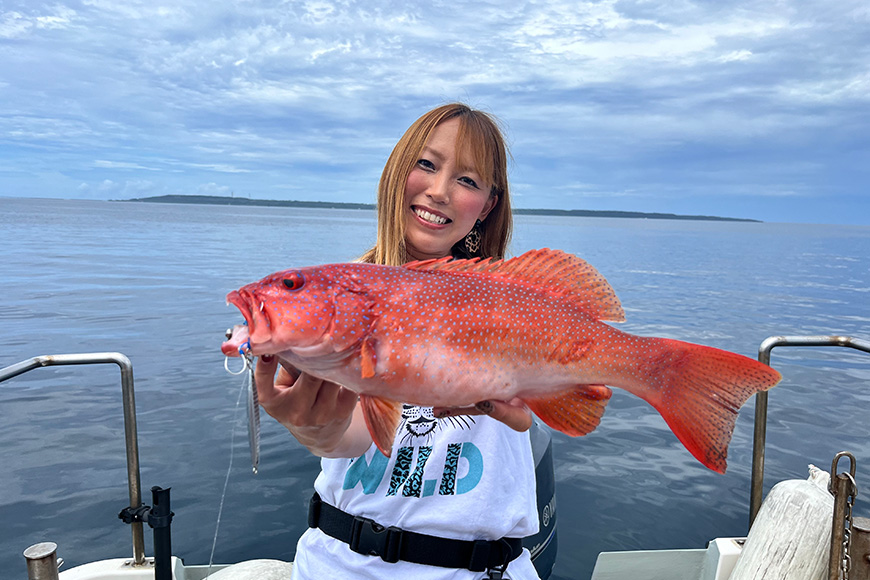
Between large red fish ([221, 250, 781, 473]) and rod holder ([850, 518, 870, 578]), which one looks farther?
rod holder ([850, 518, 870, 578])

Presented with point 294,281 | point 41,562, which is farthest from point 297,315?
point 41,562

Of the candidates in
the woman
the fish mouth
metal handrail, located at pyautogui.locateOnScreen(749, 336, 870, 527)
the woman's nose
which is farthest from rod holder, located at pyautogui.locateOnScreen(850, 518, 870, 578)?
the fish mouth

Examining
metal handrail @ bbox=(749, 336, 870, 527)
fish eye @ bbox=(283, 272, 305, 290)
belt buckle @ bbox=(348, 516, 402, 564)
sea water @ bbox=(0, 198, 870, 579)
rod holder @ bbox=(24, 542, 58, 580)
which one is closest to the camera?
fish eye @ bbox=(283, 272, 305, 290)

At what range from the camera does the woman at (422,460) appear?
2.39m

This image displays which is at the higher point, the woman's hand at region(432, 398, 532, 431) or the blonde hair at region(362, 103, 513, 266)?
the blonde hair at region(362, 103, 513, 266)

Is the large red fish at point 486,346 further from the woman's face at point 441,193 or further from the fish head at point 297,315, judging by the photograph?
the woman's face at point 441,193

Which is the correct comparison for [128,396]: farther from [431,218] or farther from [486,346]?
[486,346]

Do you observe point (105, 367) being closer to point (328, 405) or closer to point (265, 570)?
point (265, 570)

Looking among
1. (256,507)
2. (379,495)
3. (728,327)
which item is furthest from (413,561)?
(728,327)

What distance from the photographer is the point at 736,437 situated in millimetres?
10812

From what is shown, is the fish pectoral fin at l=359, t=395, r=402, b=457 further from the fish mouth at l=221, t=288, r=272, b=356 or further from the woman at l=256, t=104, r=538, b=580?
the fish mouth at l=221, t=288, r=272, b=356

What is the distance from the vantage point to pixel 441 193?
119 inches

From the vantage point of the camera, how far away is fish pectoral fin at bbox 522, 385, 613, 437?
2129 millimetres

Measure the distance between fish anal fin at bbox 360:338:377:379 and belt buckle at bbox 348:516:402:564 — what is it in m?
1.01
